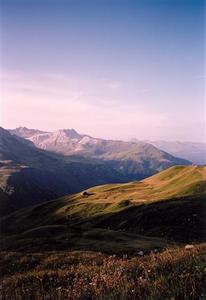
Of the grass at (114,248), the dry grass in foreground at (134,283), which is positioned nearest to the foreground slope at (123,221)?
the grass at (114,248)

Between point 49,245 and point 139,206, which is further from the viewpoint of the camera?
point 139,206

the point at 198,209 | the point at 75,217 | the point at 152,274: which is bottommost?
the point at 75,217

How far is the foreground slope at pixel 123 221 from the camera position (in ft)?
134

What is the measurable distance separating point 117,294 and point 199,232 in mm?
60655

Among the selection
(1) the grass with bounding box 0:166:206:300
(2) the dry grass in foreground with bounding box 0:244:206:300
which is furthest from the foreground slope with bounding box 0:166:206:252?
(2) the dry grass in foreground with bounding box 0:244:206:300

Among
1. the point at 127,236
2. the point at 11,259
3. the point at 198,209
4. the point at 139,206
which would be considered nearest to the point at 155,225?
the point at 198,209

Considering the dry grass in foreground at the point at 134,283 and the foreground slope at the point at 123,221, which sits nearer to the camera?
the dry grass in foreground at the point at 134,283

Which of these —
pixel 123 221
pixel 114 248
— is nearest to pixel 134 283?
pixel 114 248

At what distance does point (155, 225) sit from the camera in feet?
242

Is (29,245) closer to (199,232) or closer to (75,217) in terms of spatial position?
(199,232)

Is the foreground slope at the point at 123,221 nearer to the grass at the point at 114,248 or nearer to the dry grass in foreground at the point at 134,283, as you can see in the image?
the grass at the point at 114,248

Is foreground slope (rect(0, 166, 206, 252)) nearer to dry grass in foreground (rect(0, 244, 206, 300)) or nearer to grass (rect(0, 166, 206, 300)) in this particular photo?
grass (rect(0, 166, 206, 300))

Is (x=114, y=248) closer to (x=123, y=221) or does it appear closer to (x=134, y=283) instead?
(x=134, y=283)

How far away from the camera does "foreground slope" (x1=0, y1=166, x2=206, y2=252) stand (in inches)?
1603
